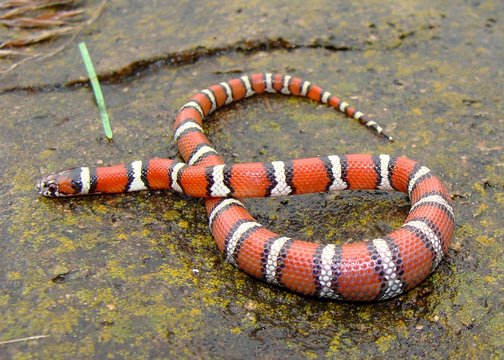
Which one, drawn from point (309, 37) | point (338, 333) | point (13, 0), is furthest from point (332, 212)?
point (13, 0)

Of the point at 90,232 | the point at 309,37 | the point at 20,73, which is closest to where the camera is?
the point at 90,232

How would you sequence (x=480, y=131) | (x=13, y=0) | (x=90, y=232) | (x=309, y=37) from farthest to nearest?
(x=13, y=0)
(x=309, y=37)
(x=480, y=131)
(x=90, y=232)

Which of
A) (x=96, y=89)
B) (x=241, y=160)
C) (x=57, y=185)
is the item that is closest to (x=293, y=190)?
(x=241, y=160)

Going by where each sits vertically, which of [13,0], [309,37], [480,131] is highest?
[13,0]

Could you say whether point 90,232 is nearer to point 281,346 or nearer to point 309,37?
point 281,346

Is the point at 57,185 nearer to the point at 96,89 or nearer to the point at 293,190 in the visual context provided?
the point at 96,89
